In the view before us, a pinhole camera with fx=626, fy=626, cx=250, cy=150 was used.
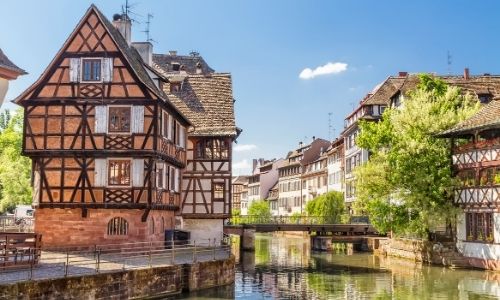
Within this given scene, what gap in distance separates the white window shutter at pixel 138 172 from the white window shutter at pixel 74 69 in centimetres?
565

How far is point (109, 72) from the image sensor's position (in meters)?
33.6

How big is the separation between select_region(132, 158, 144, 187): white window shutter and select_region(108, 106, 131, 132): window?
1.96 meters

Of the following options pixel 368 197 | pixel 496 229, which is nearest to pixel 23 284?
pixel 496 229

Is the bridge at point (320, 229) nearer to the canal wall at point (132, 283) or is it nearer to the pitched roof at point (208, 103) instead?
the pitched roof at point (208, 103)

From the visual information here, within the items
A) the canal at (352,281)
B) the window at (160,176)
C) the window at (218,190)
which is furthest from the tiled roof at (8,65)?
the window at (218,190)

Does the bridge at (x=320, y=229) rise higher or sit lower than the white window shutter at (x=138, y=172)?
lower

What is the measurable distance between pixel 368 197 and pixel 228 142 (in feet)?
36.7

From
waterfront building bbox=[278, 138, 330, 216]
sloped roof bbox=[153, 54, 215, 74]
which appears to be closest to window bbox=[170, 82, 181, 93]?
sloped roof bbox=[153, 54, 215, 74]

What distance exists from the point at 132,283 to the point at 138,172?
9549mm

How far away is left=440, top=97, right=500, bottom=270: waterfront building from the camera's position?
36156 mm

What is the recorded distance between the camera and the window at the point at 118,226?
33000 mm

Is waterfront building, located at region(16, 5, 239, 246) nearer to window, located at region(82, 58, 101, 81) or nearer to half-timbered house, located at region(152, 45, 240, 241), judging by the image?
window, located at region(82, 58, 101, 81)

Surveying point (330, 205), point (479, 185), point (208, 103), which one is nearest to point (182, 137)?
point (208, 103)

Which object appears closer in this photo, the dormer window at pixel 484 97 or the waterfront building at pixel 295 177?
the dormer window at pixel 484 97
